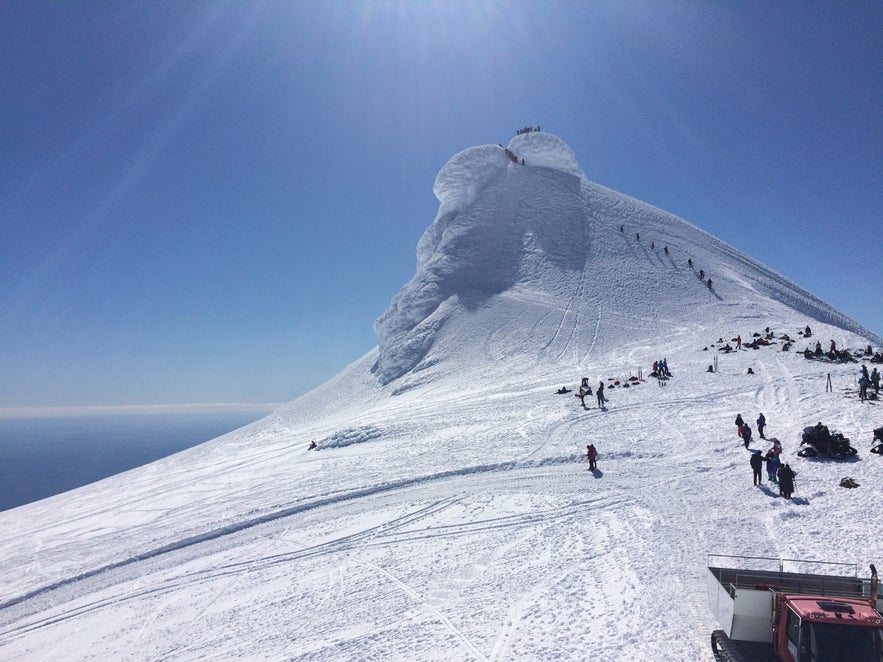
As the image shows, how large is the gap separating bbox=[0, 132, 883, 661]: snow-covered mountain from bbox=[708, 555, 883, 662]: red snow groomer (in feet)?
3.37

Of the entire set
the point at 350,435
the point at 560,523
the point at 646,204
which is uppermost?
the point at 646,204

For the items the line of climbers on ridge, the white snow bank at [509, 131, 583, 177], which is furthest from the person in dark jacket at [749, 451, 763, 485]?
the white snow bank at [509, 131, 583, 177]

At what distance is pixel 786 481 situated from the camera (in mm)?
14367

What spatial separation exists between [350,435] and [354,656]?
60.6 ft

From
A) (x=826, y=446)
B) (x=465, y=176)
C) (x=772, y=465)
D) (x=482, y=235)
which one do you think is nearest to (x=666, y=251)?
(x=482, y=235)

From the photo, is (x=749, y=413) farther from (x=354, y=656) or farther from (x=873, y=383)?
(x=354, y=656)

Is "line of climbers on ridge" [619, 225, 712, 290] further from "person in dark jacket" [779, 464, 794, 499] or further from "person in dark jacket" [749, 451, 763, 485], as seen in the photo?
"person in dark jacket" [779, 464, 794, 499]

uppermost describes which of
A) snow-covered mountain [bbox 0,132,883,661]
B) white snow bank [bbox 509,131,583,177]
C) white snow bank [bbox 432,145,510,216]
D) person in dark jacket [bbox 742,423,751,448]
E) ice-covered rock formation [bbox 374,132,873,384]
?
white snow bank [bbox 509,131,583,177]

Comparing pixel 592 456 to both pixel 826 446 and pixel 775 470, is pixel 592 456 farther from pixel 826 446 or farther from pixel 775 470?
pixel 826 446

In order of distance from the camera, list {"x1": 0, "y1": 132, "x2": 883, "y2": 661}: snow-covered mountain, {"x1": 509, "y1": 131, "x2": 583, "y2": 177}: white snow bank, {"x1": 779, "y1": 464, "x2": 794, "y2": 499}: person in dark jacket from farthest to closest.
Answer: {"x1": 509, "y1": 131, "x2": 583, "y2": 177}: white snow bank
{"x1": 779, "y1": 464, "x2": 794, "y2": 499}: person in dark jacket
{"x1": 0, "y1": 132, "x2": 883, "y2": 661}: snow-covered mountain

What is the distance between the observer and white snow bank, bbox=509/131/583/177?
267 feet

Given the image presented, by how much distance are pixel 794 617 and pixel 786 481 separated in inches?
338

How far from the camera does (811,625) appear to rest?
23.0 ft

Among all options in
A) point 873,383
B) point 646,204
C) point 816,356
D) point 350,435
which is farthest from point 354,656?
point 646,204
